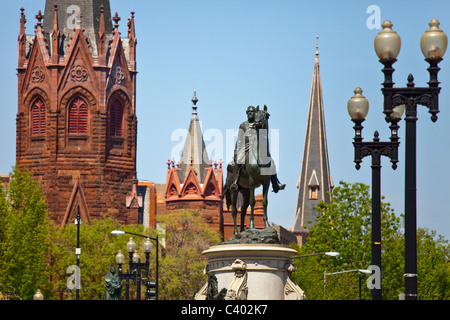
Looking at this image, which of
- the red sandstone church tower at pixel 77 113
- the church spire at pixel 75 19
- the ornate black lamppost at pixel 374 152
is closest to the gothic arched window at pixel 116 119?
the red sandstone church tower at pixel 77 113

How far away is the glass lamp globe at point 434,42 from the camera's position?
23.1 meters

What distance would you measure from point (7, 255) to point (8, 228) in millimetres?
1884

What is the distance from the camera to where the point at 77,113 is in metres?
119

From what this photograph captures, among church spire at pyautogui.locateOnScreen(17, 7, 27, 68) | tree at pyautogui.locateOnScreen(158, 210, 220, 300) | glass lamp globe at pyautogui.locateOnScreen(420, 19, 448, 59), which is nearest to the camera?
glass lamp globe at pyautogui.locateOnScreen(420, 19, 448, 59)

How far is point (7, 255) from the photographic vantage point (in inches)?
2761

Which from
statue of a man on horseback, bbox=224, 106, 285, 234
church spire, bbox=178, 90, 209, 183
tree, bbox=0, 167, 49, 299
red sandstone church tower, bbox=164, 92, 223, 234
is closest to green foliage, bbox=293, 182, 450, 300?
tree, bbox=0, 167, 49, 299

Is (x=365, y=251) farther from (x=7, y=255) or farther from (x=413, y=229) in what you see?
(x=413, y=229)

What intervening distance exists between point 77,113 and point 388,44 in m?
96.9

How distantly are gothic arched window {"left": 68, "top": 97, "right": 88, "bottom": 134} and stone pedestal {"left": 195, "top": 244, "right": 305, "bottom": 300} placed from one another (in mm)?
89437

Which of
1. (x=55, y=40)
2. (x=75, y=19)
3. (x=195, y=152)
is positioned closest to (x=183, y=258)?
(x=55, y=40)

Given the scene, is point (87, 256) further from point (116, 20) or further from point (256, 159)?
point (256, 159)

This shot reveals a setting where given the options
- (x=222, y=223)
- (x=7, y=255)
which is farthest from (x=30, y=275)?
(x=222, y=223)

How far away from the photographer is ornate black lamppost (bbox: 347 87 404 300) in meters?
26.8

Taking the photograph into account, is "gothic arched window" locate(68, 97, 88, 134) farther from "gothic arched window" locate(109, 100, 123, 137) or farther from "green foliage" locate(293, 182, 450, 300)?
→ "green foliage" locate(293, 182, 450, 300)
